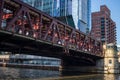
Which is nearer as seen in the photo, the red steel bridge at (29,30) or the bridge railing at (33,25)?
the red steel bridge at (29,30)

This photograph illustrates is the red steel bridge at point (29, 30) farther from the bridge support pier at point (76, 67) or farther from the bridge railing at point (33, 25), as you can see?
the bridge support pier at point (76, 67)

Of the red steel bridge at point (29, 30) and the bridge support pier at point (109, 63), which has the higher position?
the red steel bridge at point (29, 30)

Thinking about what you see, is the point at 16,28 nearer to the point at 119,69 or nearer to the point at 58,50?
the point at 58,50

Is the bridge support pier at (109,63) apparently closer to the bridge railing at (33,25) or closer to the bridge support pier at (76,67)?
the bridge support pier at (76,67)

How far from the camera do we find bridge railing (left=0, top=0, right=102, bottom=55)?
128 feet

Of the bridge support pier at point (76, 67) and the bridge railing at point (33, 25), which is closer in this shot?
the bridge railing at point (33, 25)

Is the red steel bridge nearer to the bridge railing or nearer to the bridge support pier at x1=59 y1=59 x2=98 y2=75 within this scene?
the bridge railing

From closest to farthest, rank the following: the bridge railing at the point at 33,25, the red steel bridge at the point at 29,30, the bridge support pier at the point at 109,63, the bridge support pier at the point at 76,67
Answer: the red steel bridge at the point at 29,30 → the bridge railing at the point at 33,25 → the bridge support pier at the point at 109,63 → the bridge support pier at the point at 76,67

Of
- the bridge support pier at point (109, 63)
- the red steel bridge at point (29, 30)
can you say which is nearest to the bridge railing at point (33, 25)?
the red steel bridge at point (29, 30)

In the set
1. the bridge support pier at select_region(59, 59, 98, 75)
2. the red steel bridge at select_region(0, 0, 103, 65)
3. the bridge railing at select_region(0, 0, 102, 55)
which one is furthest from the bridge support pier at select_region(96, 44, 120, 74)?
the red steel bridge at select_region(0, 0, 103, 65)

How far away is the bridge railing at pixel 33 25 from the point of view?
3897 cm

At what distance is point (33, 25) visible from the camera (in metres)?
46.2

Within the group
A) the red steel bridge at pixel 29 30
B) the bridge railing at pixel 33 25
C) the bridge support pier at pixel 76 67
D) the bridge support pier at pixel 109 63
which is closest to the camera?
the red steel bridge at pixel 29 30

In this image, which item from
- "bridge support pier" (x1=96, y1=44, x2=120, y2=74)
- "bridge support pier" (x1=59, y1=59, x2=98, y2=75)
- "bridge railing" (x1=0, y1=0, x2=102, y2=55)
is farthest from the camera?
"bridge support pier" (x1=59, y1=59, x2=98, y2=75)
